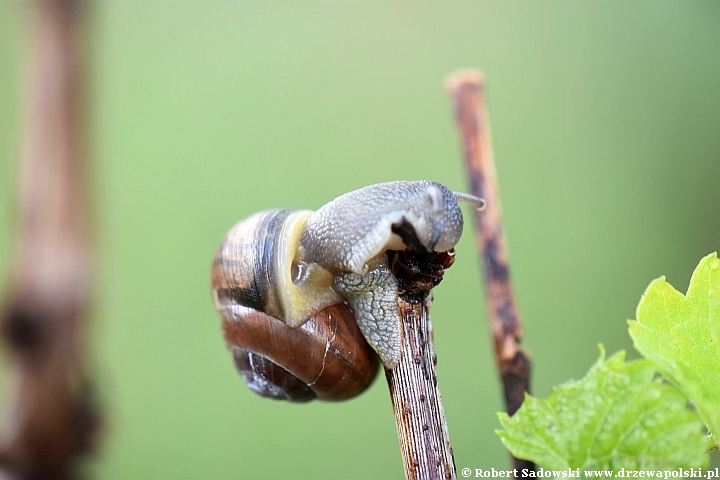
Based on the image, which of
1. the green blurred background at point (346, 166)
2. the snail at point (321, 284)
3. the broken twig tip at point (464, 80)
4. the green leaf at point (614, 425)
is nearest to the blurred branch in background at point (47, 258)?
the green blurred background at point (346, 166)

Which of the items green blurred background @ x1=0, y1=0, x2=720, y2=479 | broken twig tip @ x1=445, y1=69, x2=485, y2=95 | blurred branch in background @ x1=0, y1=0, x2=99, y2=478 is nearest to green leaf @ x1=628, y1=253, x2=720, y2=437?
broken twig tip @ x1=445, y1=69, x2=485, y2=95

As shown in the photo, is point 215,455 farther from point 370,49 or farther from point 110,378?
point 370,49

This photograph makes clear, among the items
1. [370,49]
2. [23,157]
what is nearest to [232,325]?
[23,157]

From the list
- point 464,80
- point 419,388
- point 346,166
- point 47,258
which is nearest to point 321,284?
point 419,388

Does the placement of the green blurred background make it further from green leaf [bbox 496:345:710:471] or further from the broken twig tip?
green leaf [bbox 496:345:710:471]

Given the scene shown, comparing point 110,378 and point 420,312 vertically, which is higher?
point 420,312
